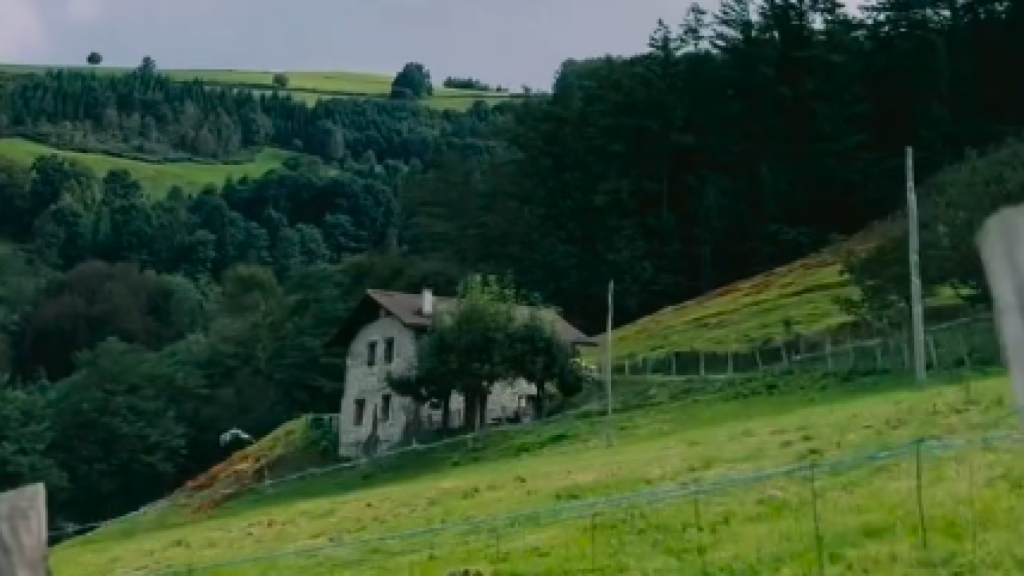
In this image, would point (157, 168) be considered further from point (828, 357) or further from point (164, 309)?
point (828, 357)

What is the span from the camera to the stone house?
61.2 metres

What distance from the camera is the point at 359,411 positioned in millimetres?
66125

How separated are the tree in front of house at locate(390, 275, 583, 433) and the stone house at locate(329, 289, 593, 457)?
4.01 feet

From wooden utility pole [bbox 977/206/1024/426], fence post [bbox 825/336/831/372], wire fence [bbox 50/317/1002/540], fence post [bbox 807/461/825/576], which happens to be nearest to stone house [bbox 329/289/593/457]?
wire fence [bbox 50/317/1002/540]

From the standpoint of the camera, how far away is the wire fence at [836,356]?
46844 mm

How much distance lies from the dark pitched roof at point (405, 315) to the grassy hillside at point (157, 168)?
103915 mm

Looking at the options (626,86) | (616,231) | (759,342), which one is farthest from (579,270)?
(759,342)

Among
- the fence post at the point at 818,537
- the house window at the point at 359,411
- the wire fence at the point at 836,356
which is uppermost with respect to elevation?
the wire fence at the point at 836,356

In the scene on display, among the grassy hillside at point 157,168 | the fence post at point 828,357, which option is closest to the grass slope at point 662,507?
the fence post at point 828,357

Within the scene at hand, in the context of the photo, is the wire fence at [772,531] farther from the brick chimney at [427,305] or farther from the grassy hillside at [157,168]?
the grassy hillside at [157,168]

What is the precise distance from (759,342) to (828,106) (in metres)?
32.8

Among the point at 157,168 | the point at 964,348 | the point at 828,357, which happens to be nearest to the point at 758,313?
the point at 828,357

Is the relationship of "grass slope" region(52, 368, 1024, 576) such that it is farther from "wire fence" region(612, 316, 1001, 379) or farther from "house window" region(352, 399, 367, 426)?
"house window" region(352, 399, 367, 426)

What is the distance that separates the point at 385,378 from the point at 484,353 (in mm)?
6942
